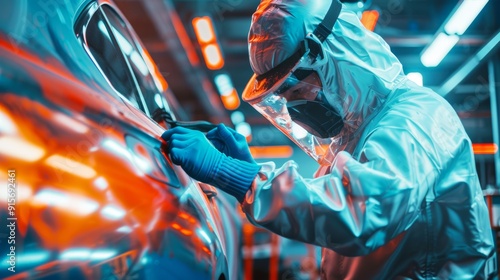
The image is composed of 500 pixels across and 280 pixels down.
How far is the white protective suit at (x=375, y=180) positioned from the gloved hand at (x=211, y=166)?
0.12ft

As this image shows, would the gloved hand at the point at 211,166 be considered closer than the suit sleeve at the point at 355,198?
No

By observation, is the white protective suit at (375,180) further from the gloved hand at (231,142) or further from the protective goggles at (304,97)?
the gloved hand at (231,142)

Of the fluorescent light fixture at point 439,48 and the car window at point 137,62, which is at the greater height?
the fluorescent light fixture at point 439,48

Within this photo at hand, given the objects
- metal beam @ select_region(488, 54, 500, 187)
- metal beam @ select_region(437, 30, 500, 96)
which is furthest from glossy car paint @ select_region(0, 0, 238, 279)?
metal beam @ select_region(437, 30, 500, 96)

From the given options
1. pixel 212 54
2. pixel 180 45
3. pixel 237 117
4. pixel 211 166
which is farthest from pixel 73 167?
pixel 237 117

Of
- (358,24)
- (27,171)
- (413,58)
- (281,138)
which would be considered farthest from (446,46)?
(281,138)

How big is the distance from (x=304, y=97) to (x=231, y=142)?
33 centimetres

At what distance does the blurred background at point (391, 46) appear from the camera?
20.6ft

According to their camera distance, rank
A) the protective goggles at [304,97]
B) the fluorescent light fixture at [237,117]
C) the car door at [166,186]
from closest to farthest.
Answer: the car door at [166,186] → the protective goggles at [304,97] → the fluorescent light fixture at [237,117]

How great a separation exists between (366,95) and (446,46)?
4.60 m

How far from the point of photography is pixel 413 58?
8711 mm

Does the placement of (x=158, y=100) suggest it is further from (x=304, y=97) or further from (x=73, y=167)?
(x=73, y=167)

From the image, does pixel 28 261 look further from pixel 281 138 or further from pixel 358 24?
pixel 281 138

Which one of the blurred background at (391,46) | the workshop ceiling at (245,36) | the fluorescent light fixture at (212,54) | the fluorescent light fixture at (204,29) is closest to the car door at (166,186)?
the blurred background at (391,46)
